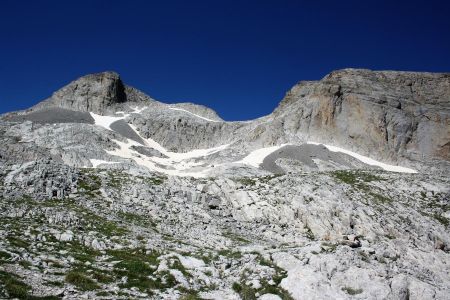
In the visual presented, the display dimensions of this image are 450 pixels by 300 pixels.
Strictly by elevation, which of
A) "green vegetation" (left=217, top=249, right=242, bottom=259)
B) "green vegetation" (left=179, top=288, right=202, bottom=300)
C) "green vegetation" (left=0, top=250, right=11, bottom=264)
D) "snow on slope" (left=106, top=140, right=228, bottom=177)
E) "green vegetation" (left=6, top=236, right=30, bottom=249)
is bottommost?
"green vegetation" (left=179, top=288, right=202, bottom=300)

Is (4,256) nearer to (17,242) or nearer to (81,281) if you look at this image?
(17,242)

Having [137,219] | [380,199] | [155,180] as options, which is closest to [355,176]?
[380,199]

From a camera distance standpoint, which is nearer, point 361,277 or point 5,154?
point 361,277

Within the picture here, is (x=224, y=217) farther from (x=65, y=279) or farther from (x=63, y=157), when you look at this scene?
(x=63, y=157)

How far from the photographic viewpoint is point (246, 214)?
2063 inches

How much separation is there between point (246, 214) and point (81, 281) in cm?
3408

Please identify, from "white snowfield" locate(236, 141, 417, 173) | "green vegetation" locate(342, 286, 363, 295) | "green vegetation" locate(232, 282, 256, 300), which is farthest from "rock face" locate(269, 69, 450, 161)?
"green vegetation" locate(232, 282, 256, 300)

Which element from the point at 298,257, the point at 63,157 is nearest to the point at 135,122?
the point at 63,157

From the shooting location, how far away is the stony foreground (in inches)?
882

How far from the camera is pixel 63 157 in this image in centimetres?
10919

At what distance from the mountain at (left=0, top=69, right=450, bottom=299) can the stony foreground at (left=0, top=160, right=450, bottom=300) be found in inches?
5.5

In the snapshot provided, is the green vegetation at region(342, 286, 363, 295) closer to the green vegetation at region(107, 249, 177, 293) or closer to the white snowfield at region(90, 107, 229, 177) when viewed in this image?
the green vegetation at region(107, 249, 177, 293)

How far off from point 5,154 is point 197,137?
79880 mm

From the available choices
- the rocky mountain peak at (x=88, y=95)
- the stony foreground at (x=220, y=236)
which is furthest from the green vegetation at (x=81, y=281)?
the rocky mountain peak at (x=88, y=95)
